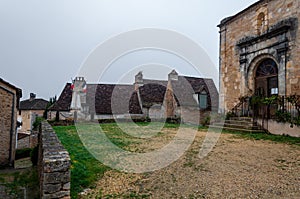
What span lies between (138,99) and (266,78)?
1324 cm

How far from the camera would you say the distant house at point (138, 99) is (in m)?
19.8

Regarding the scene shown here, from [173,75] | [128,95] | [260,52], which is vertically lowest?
[128,95]

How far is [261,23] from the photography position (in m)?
12.8

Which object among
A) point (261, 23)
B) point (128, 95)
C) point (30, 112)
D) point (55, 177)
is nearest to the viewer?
point (55, 177)

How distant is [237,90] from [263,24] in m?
3.99

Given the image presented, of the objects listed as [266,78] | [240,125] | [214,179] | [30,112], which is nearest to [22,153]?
[240,125]

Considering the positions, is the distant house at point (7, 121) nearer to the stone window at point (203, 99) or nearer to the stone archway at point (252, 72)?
the stone archway at point (252, 72)

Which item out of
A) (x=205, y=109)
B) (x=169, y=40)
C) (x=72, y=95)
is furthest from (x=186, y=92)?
(x=72, y=95)

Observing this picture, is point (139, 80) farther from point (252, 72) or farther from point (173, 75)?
point (252, 72)

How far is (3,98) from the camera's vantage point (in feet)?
36.6

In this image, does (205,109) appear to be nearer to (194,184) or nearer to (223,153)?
(223,153)

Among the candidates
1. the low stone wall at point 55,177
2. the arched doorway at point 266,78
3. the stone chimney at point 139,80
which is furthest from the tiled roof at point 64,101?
the low stone wall at point 55,177

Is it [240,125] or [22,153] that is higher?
[240,125]

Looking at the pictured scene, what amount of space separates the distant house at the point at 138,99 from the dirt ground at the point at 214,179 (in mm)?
13755
